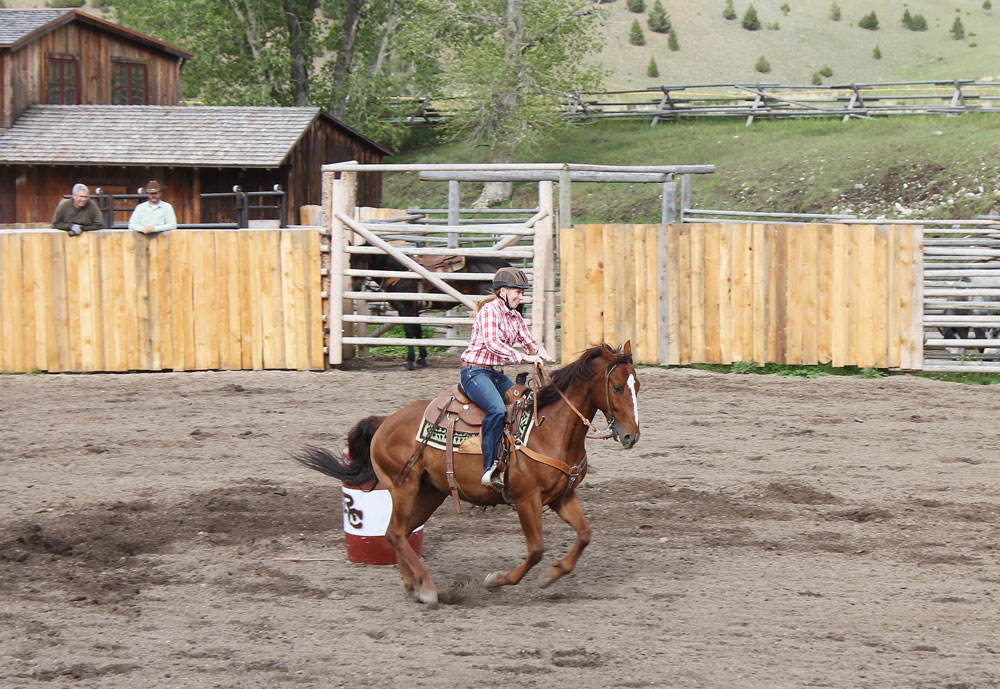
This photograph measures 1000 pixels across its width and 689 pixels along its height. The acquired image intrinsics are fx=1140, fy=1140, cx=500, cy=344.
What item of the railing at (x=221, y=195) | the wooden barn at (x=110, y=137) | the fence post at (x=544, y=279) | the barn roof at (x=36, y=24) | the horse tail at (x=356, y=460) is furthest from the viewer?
the barn roof at (x=36, y=24)

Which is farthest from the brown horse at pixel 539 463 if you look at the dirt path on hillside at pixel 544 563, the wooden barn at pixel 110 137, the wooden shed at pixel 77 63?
the wooden shed at pixel 77 63

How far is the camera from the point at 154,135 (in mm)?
31328

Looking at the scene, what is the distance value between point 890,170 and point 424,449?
27343 millimetres

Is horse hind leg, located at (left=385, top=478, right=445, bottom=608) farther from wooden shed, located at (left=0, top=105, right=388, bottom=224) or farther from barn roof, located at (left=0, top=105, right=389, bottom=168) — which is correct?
barn roof, located at (left=0, top=105, right=389, bottom=168)

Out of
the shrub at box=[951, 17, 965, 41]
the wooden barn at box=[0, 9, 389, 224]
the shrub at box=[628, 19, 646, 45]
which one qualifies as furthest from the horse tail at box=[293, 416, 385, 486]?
the shrub at box=[951, 17, 965, 41]

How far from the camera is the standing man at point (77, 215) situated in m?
15.1

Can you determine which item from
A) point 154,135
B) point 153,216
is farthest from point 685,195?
point 154,135

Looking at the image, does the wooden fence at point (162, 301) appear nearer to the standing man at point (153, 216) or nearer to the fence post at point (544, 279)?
the standing man at point (153, 216)

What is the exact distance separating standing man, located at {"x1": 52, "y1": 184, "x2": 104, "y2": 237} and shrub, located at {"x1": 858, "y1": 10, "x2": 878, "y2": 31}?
84636 millimetres

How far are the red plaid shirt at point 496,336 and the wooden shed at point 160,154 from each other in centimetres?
2373

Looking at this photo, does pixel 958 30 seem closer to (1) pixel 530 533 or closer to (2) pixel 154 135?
(2) pixel 154 135

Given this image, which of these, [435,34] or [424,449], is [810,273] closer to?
[424,449]

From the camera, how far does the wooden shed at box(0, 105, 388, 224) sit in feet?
98.5

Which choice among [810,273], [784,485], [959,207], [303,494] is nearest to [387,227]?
[810,273]
